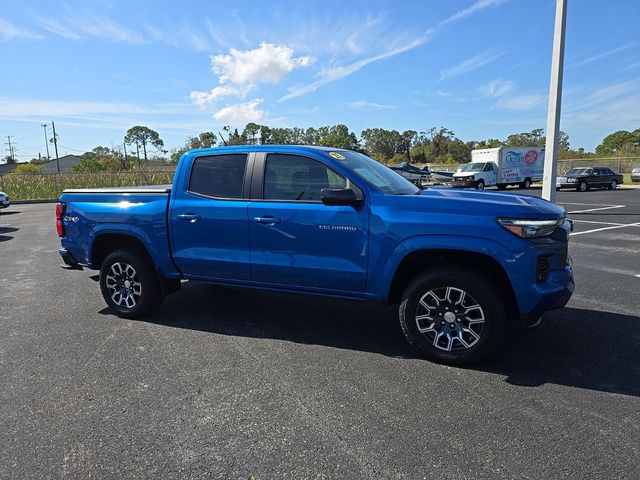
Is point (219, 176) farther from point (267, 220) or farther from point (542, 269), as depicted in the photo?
point (542, 269)

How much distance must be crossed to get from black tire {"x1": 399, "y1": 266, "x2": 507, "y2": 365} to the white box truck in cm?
2827

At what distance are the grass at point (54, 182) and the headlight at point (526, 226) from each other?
28.7 metres

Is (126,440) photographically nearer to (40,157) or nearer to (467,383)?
(467,383)

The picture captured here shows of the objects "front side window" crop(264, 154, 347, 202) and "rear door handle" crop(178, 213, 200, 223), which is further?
"rear door handle" crop(178, 213, 200, 223)

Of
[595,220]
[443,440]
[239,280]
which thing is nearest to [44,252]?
[239,280]

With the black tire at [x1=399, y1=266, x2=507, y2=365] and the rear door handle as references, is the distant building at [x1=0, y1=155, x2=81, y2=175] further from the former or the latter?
the black tire at [x1=399, y1=266, x2=507, y2=365]

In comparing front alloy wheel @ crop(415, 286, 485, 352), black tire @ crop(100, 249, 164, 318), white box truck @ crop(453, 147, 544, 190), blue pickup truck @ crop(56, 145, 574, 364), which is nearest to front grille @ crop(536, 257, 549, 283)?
blue pickup truck @ crop(56, 145, 574, 364)

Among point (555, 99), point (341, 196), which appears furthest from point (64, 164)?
point (341, 196)

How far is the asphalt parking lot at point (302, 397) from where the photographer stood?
8.74 feet

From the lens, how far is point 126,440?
2.89m

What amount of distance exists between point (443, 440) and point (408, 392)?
2.08 ft

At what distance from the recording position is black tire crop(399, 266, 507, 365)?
376 centimetres

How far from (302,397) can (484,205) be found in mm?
2090

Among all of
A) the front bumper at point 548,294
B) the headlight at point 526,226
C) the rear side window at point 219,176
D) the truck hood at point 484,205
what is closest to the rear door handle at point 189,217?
the rear side window at point 219,176
